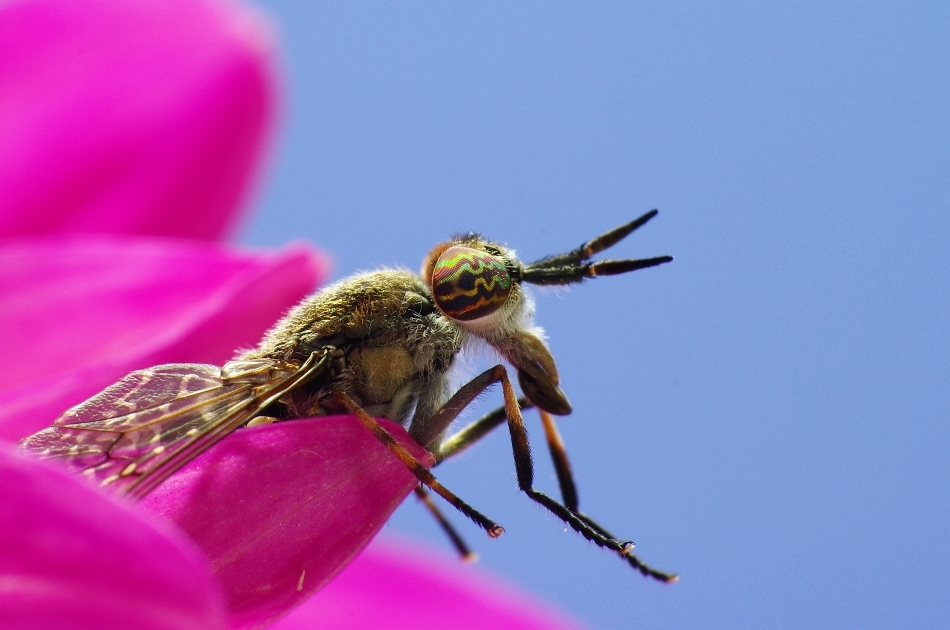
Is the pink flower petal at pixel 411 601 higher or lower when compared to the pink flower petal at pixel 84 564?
higher

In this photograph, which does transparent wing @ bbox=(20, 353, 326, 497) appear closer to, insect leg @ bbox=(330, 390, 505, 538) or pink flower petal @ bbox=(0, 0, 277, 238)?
insect leg @ bbox=(330, 390, 505, 538)

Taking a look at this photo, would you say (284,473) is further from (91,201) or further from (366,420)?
(91,201)

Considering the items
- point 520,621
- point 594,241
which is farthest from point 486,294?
point 520,621

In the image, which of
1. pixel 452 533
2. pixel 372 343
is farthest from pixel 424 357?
pixel 452 533

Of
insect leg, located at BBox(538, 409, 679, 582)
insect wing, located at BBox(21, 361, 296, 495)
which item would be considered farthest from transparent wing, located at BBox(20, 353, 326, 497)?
insect leg, located at BBox(538, 409, 679, 582)

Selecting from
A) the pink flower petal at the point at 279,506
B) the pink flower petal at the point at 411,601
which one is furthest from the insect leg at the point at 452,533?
the pink flower petal at the point at 279,506

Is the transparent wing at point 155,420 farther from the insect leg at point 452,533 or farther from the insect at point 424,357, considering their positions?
the insect leg at point 452,533

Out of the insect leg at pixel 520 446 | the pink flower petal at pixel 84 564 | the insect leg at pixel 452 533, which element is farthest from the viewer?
the insect leg at pixel 452 533
